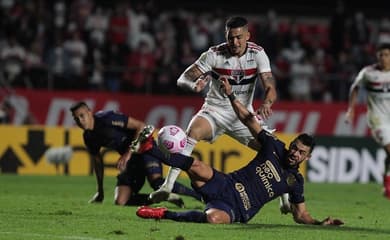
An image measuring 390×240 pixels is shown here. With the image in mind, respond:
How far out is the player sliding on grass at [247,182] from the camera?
1081 centimetres

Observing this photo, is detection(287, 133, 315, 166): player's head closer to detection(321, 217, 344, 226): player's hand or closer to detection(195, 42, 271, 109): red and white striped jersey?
detection(321, 217, 344, 226): player's hand

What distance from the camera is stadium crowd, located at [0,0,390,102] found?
23094 mm

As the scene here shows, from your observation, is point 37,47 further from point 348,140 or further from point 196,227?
point 196,227

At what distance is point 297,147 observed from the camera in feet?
35.6

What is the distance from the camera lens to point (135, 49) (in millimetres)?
24266

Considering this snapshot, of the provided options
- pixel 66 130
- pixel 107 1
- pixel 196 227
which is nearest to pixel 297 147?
pixel 196 227

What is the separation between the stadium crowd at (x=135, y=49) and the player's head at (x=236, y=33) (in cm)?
1065

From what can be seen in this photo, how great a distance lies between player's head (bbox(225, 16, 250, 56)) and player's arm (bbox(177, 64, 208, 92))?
1.63 ft

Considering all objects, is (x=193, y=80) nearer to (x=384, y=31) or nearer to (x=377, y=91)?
(x=377, y=91)

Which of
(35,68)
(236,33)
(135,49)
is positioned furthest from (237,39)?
(135,49)

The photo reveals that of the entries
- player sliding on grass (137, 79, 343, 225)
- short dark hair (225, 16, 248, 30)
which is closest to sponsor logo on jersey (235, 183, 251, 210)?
player sliding on grass (137, 79, 343, 225)

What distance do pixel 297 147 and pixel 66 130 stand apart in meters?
12.0

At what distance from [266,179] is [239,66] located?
2.12 m

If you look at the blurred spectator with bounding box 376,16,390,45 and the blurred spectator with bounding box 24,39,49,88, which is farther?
the blurred spectator with bounding box 376,16,390,45
